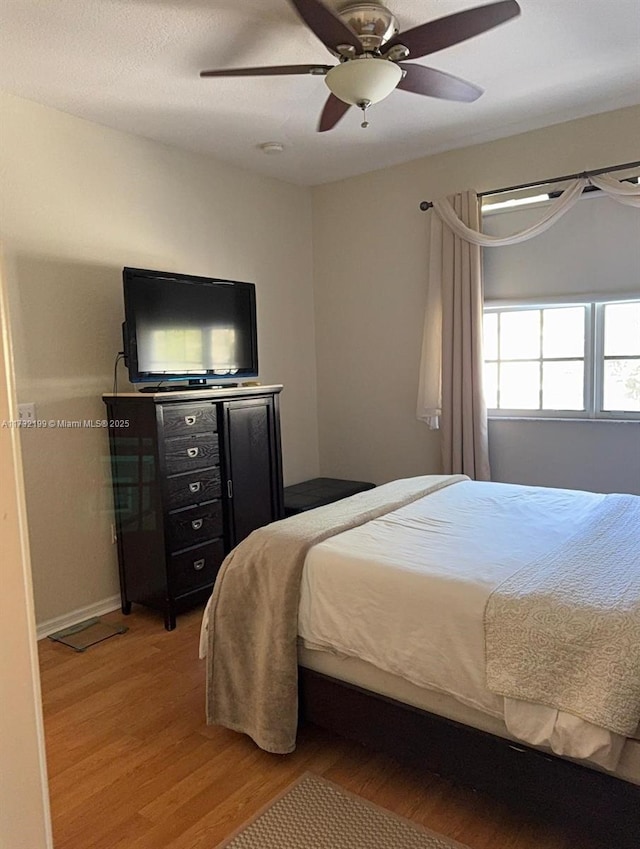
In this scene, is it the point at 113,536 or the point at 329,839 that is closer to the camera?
the point at 329,839

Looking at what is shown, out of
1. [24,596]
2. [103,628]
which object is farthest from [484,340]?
[24,596]

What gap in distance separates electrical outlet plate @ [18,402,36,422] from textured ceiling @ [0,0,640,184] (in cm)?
151

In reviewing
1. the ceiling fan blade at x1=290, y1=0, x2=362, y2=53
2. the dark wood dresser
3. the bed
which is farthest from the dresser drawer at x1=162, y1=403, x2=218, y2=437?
the ceiling fan blade at x1=290, y1=0, x2=362, y2=53

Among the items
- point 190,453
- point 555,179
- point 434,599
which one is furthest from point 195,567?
point 555,179

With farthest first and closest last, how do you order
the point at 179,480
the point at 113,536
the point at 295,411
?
1. the point at 295,411
2. the point at 113,536
3. the point at 179,480

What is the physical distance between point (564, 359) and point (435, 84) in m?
1.92

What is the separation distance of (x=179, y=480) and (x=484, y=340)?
2.09 m

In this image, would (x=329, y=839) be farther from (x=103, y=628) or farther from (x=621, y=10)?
(x=621, y=10)

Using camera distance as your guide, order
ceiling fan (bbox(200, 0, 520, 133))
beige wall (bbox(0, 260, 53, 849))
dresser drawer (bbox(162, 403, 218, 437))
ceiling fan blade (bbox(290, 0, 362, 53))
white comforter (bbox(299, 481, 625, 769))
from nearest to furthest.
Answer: beige wall (bbox(0, 260, 53, 849)) < white comforter (bbox(299, 481, 625, 769)) < ceiling fan blade (bbox(290, 0, 362, 53)) < ceiling fan (bbox(200, 0, 520, 133)) < dresser drawer (bbox(162, 403, 218, 437))

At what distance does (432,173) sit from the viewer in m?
4.05

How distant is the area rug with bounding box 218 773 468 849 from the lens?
1.72 metres

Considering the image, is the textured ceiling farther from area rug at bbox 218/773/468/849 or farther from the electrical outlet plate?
area rug at bbox 218/773/468/849

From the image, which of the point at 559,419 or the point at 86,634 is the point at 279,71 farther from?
the point at 86,634

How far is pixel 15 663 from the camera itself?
73 cm
